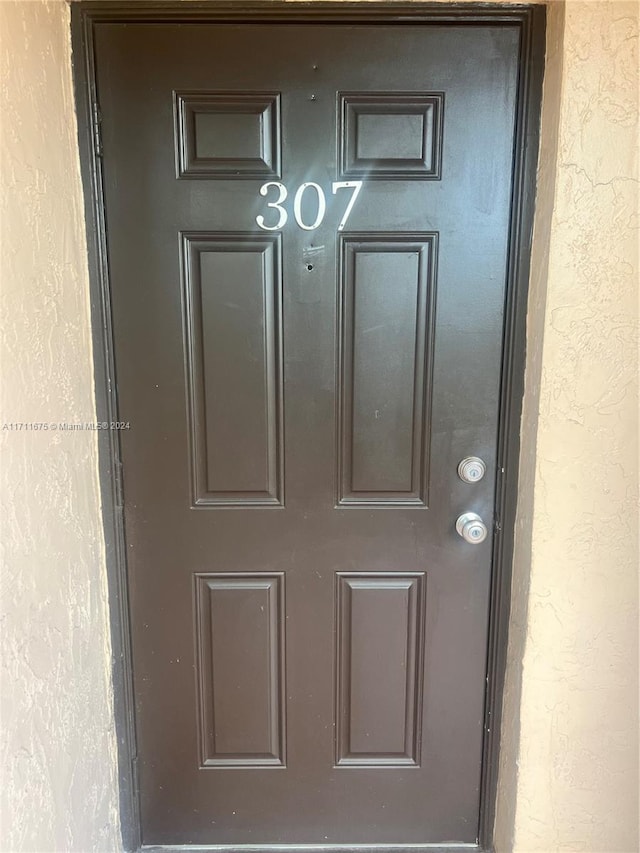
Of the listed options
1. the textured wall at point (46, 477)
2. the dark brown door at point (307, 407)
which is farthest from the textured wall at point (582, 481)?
the textured wall at point (46, 477)

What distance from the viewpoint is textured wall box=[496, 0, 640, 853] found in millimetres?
1137

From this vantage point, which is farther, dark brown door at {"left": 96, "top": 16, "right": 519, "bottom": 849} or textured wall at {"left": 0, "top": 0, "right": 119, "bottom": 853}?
dark brown door at {"left": 96, "top": 16, "right": 519, "bottom": 849}

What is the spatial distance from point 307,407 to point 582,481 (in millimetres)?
642

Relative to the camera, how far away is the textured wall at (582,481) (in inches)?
44.8

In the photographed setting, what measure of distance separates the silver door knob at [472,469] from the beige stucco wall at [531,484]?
10cm

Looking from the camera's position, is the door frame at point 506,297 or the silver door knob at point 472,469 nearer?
the door frame at point 506,297

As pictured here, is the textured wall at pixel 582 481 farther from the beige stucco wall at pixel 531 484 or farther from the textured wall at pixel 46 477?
the textured wall at pixel 46 477

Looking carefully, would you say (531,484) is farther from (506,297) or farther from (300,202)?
(300,202)

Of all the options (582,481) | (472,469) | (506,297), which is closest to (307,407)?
(472,469)

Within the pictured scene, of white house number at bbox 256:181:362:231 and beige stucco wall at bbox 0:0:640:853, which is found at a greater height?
white house number at bbox 256:181:362:231

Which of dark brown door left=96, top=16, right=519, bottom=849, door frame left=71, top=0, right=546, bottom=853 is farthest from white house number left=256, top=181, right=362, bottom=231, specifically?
door frame left=71, top=0, right=546, bottom=853

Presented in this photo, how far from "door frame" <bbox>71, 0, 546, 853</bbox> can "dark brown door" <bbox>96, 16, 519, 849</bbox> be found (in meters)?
0.03

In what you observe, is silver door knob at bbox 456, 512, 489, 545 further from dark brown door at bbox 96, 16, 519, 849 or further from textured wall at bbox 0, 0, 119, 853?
textured wall at bbox 0, 0, 119, 853

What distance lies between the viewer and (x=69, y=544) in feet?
4.01
